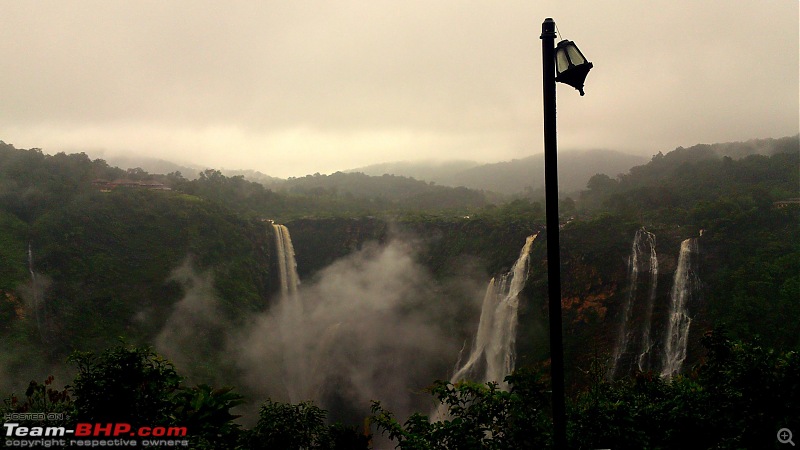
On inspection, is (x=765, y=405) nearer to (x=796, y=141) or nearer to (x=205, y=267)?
(x=205, y=267)

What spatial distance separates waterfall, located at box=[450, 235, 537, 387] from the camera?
3509 centimetres

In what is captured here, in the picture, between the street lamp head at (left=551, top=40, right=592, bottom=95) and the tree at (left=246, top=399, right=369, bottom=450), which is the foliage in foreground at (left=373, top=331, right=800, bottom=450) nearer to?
the tree at (left=246, top=399, right=369, bottom=450)

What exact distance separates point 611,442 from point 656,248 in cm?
3238

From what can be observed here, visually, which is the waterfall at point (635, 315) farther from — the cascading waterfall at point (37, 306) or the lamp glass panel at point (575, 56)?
the cascading waterfall at point (37, 306)

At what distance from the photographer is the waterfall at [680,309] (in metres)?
28.7

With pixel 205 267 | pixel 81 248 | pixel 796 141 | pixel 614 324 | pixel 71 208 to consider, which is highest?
pixel 796 141

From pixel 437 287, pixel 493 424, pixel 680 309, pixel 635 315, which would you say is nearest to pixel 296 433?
pixel 493 424

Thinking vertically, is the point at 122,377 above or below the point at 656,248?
above

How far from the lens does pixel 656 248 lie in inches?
1368

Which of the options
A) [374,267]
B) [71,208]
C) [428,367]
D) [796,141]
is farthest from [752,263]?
[71,208]

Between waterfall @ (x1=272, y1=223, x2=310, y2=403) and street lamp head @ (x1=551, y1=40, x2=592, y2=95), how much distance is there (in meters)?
39.8

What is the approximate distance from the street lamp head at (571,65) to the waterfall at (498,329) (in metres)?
32.8

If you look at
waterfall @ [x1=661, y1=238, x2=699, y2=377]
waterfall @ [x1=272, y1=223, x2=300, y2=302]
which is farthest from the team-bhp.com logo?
waterfall @ [x1=272, y1=223, x2=300, y2=302]

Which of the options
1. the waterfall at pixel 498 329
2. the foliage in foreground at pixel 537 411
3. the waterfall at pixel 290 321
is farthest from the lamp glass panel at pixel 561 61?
the waterfall at pixel 290 321
